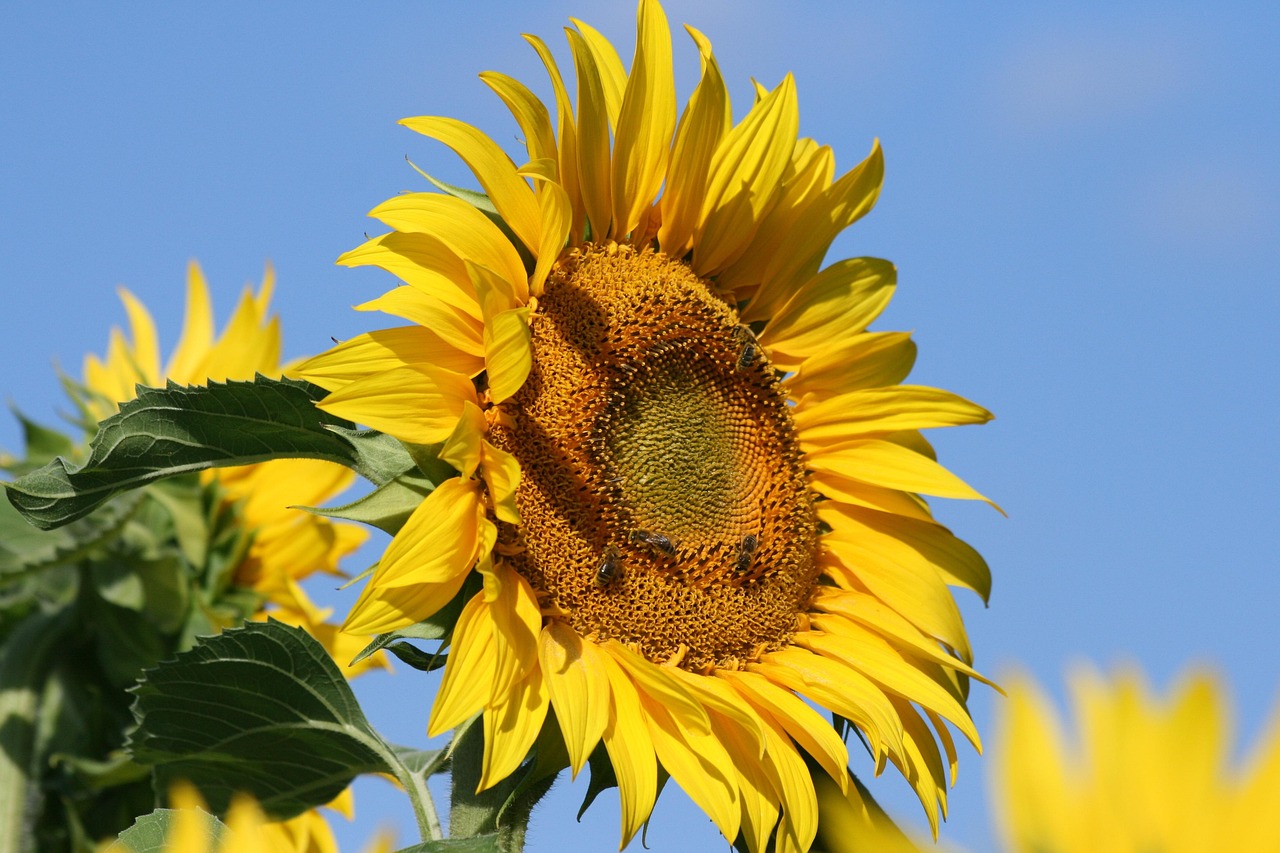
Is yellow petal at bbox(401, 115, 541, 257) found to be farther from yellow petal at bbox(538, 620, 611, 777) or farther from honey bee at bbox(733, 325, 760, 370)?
yellow petal at bbox(538, 620, 611, 777)

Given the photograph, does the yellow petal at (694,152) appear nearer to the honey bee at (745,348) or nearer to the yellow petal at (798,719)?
the honey bee at (745,348)

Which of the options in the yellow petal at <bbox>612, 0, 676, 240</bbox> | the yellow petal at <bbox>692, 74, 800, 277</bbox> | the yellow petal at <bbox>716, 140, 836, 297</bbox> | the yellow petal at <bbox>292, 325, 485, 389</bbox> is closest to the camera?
the yellow petal at <bbox>292, 325, 485, 389</bbox>

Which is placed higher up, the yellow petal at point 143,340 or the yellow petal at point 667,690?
the yellow petal at point 143,340

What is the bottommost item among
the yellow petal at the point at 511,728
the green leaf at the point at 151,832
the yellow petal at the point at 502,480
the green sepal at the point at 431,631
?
the yellow petal at the point at 511,728

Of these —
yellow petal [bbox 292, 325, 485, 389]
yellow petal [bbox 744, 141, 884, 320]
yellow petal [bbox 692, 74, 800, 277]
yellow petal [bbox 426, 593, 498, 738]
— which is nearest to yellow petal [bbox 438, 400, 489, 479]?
yellow petal [bbox 292, 325, 485, 389]

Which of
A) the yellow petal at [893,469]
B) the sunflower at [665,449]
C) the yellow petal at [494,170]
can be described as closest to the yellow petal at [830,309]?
the sunflower at [665,449]

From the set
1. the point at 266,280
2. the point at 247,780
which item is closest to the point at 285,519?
the point at 266,280
